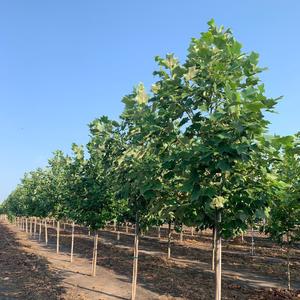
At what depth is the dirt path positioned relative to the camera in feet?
47.9

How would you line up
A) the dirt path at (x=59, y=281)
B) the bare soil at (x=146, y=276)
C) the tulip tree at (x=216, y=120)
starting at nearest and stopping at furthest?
the tulip tree at (x=216, y=120) → the dirt path at (x=59, y=281) → the bare soil at (x=146, y=276)

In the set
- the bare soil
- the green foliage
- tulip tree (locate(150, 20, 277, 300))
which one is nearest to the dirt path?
the bare soil

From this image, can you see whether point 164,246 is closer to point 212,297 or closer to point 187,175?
point 212,297

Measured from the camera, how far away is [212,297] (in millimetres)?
14305

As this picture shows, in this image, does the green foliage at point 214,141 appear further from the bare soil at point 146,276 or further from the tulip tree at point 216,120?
the bare soil at point 146,276

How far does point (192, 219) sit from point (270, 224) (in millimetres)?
9859

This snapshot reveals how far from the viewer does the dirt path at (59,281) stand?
47.9 ft

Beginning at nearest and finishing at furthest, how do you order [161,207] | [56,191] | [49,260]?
[161,207] → [49,260] → [56,191]

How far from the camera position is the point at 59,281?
16984 mm

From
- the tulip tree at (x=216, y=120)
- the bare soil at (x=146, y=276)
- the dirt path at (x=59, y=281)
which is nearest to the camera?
the tulip tree at (x=216, y=120)

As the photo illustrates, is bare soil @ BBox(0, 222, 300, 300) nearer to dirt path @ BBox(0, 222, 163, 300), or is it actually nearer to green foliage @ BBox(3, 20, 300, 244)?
dirt path @ BBox(0, 222, 163, 300)

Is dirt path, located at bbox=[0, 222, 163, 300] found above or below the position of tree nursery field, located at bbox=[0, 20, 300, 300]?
below

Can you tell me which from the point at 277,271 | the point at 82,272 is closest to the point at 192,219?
the point at 82,272

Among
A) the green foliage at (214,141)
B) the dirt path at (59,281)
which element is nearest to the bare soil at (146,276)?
the dirt path at (59,281)
